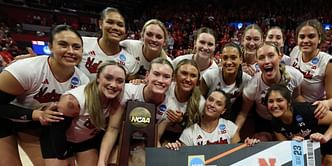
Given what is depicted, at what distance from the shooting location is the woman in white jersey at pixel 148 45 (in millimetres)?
3020

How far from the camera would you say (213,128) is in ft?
9.07

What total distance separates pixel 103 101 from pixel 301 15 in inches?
584

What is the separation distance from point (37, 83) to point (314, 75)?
2.18 m

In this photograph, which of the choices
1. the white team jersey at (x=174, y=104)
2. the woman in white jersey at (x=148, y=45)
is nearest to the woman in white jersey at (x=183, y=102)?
the white team jersey at (x=174, y=104)

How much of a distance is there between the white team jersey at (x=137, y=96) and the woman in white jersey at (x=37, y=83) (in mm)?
320

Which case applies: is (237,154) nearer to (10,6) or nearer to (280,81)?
(280,81)

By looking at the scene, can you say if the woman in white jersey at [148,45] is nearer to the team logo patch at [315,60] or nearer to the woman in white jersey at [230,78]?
the woman in white jersey at [230,78]

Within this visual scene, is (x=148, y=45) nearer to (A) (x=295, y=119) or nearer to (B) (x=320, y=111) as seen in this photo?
(A) (x=295, y=119)

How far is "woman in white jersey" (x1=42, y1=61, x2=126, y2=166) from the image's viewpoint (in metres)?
2.33

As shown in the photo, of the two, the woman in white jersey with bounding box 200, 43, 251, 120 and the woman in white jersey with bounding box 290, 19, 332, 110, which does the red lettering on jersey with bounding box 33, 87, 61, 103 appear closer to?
the woman in white jersey with bounding box 200, 43, 251, 120

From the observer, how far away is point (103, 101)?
97.8 inches

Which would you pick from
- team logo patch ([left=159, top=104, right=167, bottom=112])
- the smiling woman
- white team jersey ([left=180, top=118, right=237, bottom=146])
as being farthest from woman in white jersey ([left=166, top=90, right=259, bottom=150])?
the smiling woman

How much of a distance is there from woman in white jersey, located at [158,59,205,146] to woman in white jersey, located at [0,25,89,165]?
672mm

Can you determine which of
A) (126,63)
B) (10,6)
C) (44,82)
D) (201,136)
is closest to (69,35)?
(44,82)
